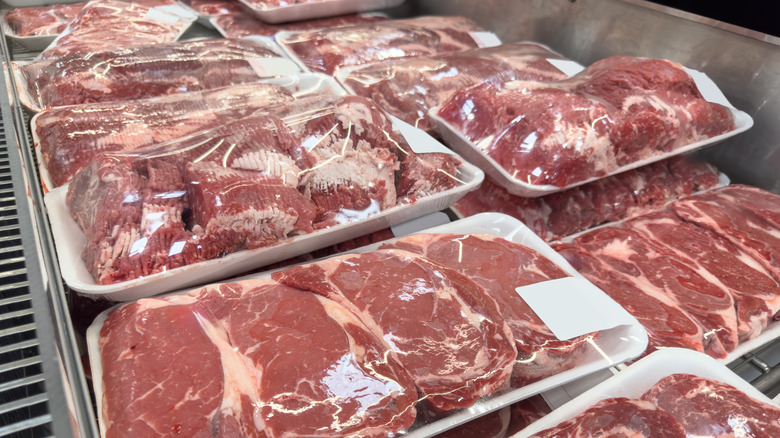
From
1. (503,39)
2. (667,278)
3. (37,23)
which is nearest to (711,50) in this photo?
(667,278)

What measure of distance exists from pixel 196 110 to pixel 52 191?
774 millimetres

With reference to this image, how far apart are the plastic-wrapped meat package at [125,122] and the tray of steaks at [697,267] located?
5.77 ft

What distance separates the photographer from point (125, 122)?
2.29 meters

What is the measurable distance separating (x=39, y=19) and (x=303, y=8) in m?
1.80

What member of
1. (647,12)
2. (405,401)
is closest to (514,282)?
(405,401)

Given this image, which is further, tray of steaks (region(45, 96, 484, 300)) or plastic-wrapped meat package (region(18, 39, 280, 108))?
plastic-wrapped meat package (region(18, 39, 280, 108))

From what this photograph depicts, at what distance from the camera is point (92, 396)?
1411mm

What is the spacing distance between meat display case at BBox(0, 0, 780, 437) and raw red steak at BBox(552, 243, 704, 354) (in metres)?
0.28

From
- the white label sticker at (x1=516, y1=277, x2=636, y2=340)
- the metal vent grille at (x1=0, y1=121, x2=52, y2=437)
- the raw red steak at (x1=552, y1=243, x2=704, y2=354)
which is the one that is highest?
the metal vent grille at (x1=0, y1=121, x2=52, y2=437)

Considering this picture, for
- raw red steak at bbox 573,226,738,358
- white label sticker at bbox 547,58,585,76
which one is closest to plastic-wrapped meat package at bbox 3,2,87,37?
white label sticker at bbox 547,58,585,76

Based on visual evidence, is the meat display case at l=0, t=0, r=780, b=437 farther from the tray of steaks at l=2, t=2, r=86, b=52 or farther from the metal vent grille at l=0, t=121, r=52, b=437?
the tray of steaks at l=2, t=2, r=86, b=52

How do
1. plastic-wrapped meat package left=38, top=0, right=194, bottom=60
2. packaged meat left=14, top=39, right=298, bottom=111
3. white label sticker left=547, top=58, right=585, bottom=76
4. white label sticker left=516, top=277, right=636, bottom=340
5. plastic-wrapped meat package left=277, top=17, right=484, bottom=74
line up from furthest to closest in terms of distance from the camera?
plastic-wrapped meat package left=277, top=17, right=484, bottom=74 < white label sticker left=547, top=58, right=585, bottom=76 < plastic-wrapped meat package left=38, top=0, right=194, bottom=60 < packaged meat left=14, top=39, right=298, bottom=111 < white label sticker left=516, top=277, right=636, bottom=340

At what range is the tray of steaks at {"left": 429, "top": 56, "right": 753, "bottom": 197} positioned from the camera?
8.04 feet

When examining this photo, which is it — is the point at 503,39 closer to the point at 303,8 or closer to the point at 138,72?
the point at 303,8
